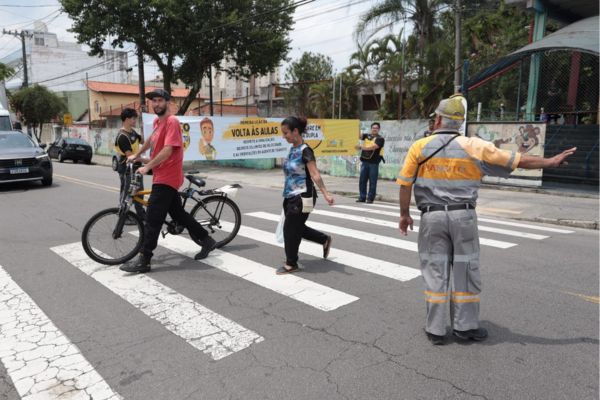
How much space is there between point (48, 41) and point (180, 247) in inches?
2748

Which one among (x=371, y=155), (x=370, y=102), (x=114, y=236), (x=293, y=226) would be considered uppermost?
(x=370, y=102)

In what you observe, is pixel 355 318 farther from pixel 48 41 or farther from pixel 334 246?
pixel 48 41

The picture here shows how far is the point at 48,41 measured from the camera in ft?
212

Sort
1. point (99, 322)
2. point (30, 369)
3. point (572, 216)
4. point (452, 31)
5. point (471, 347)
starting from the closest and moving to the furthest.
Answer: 1. point (30, 369)
2. point (471, 347)
3. point (99, 322)
4. point (572, 216)
5. point (452, 31)

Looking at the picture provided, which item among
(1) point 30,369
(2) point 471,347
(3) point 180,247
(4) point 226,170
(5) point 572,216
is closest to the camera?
(1) point 30,369

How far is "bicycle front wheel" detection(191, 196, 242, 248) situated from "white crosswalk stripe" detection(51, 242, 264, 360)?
4.58 feet

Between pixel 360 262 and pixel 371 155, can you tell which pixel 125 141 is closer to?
pixel 360 262

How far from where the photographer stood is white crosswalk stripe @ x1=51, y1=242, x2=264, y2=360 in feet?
12.0

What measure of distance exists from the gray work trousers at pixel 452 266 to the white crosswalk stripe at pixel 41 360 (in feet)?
7.39

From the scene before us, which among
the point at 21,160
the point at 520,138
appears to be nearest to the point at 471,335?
the point at 520,138

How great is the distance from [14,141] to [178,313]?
11.3 m

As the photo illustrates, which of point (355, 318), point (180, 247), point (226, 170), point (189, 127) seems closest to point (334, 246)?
point (180, 247)

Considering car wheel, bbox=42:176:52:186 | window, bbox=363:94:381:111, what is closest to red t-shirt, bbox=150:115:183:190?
car wheel, bbox=42:176:52:186

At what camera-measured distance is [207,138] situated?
17.5m
